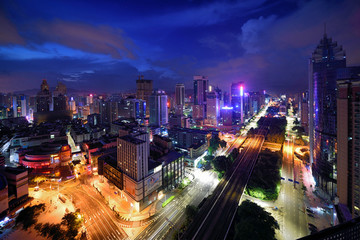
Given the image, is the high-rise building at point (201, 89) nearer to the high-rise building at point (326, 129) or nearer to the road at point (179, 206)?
the road at point (179, 206)

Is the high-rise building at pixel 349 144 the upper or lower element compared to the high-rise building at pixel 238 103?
lower

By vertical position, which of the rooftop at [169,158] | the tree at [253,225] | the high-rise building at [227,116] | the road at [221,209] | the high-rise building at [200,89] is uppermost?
the high-rise building at [200,89]

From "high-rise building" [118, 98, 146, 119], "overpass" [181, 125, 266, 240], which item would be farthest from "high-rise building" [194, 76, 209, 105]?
"overpass" [181, 125, 266, 240]

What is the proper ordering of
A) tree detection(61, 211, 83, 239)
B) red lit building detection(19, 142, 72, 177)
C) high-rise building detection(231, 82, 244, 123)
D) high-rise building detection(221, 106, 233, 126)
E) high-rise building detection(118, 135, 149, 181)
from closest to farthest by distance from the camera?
1. tree detection(61, 211, 83, 239)
2. high-rise building detection(118, 135, 149, 181)
3. red lit building detection(19, 142, 72, 177)
4. high-rise building detection(221, 106, 233, 126)
5. high-rise building detection(231, 82, 244, 123)

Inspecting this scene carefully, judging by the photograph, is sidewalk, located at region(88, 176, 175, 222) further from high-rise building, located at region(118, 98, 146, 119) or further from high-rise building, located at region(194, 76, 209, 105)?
high-rise building, located at region(194, 76, 209, 105)

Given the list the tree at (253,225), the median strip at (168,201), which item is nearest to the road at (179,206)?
the median strip at (168,201)

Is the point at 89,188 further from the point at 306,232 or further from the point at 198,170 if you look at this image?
the point at 306,232

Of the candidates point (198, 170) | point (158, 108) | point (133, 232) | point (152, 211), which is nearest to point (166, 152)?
point (198, 170)
